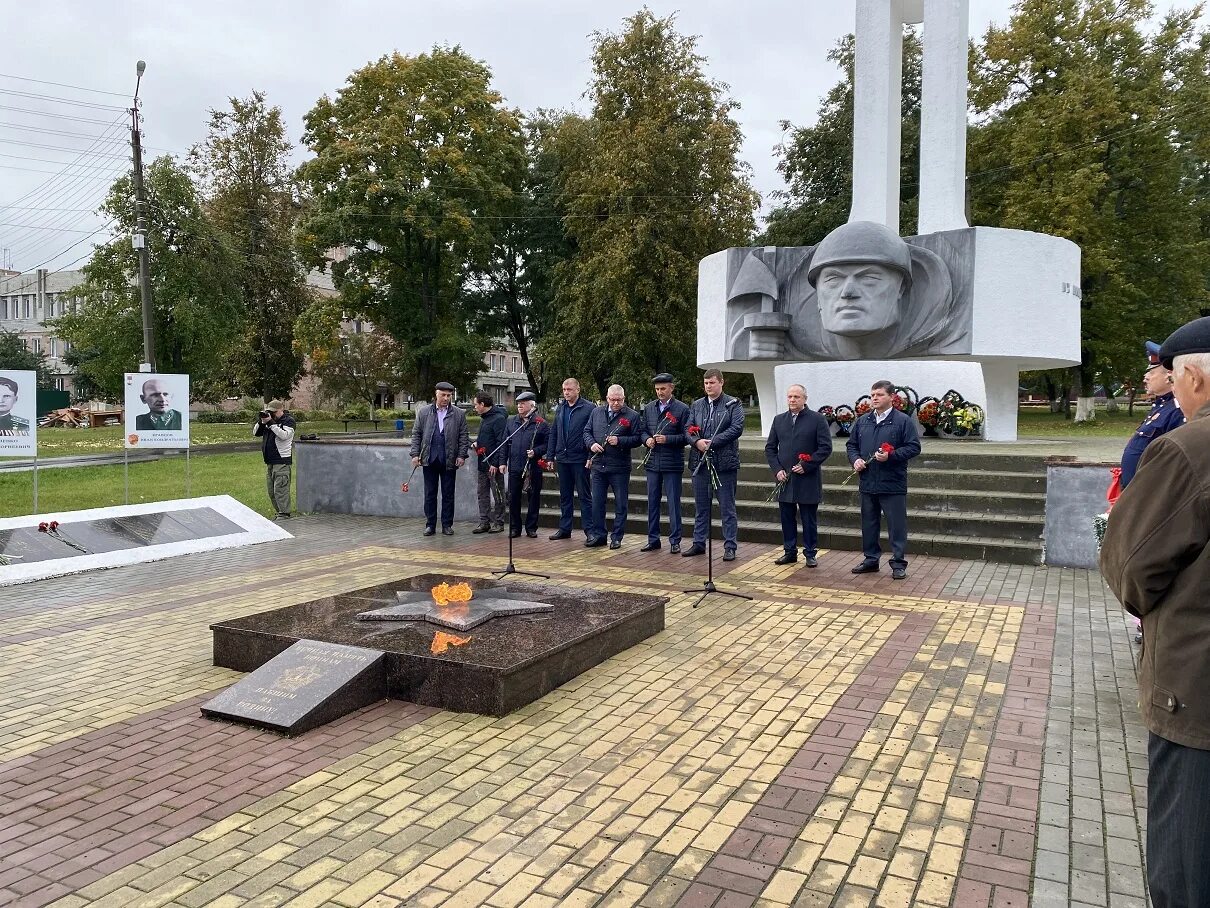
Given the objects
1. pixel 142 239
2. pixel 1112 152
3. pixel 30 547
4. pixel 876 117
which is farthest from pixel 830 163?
pixel 30 547

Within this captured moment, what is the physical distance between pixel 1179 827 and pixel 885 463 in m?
6.45

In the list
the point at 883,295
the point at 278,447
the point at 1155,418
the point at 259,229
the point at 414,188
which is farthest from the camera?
the point at 259,229

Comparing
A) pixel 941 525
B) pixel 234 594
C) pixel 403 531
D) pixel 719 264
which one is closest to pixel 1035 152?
pixel 719 264

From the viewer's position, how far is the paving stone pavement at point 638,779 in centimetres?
299

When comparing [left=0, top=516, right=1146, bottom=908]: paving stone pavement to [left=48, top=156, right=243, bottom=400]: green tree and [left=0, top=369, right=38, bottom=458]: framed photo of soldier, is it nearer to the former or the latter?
[left=0, top=369, right=38, bottom=458]: framed photo of soldier

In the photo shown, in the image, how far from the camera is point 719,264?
15625 millimetres

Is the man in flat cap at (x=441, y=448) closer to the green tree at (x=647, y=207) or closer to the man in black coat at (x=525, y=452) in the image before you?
the man in black coat at (x=525, y=452)

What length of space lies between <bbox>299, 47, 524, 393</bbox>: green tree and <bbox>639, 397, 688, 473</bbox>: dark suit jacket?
20.9m

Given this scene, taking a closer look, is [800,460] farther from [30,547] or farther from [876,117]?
[876,117]

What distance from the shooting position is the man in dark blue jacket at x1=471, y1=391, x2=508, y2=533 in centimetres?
1088

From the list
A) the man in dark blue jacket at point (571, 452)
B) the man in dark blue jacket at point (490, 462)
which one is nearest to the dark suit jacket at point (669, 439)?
the man in dark blue jacket at point (571, 452)

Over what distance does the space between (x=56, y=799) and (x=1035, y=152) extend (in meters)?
29.7

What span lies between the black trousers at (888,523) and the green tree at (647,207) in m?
18.9

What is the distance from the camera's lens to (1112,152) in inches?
1080
